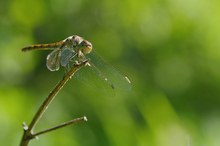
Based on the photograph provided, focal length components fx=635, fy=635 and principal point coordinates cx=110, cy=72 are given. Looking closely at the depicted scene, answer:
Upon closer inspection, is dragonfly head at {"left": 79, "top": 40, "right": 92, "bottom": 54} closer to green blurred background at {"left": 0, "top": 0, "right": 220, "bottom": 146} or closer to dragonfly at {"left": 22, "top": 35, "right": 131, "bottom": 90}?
dragonfly at {"left": 22, "top": 35, "right": 131, "bottom": 90}

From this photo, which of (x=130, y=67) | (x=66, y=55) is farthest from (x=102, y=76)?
(x=130, y=67)

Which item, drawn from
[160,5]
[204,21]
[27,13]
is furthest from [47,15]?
[204,21]

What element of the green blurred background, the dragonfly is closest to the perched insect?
the dragonfly

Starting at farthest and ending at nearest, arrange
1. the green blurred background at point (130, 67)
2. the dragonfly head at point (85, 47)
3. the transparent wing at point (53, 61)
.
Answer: the green blurred background at point (130, 67) < the transparent wing at point (53, 61) < the dragonfly head at point (85, 47)

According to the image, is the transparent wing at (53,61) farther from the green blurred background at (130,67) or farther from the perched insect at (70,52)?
the green blurred background at (130,67)

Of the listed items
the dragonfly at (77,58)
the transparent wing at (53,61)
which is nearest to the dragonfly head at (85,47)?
the dragonfly at (77,58)

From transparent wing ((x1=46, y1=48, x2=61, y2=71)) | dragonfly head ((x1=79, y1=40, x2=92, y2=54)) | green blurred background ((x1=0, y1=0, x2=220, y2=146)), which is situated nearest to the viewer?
dragonfly head ((x1=79, y1=40, x2=92, y2=54))

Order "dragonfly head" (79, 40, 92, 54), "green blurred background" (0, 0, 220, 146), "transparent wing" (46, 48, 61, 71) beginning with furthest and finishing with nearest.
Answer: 1. "green blurred background" (0, 0, 220, 146)
2. "transparent wing" (46, 48, 61, 71)
3. "dragonfly head" (79, 40, 92, 54)

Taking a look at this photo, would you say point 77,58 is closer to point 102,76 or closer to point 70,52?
point 70,52
